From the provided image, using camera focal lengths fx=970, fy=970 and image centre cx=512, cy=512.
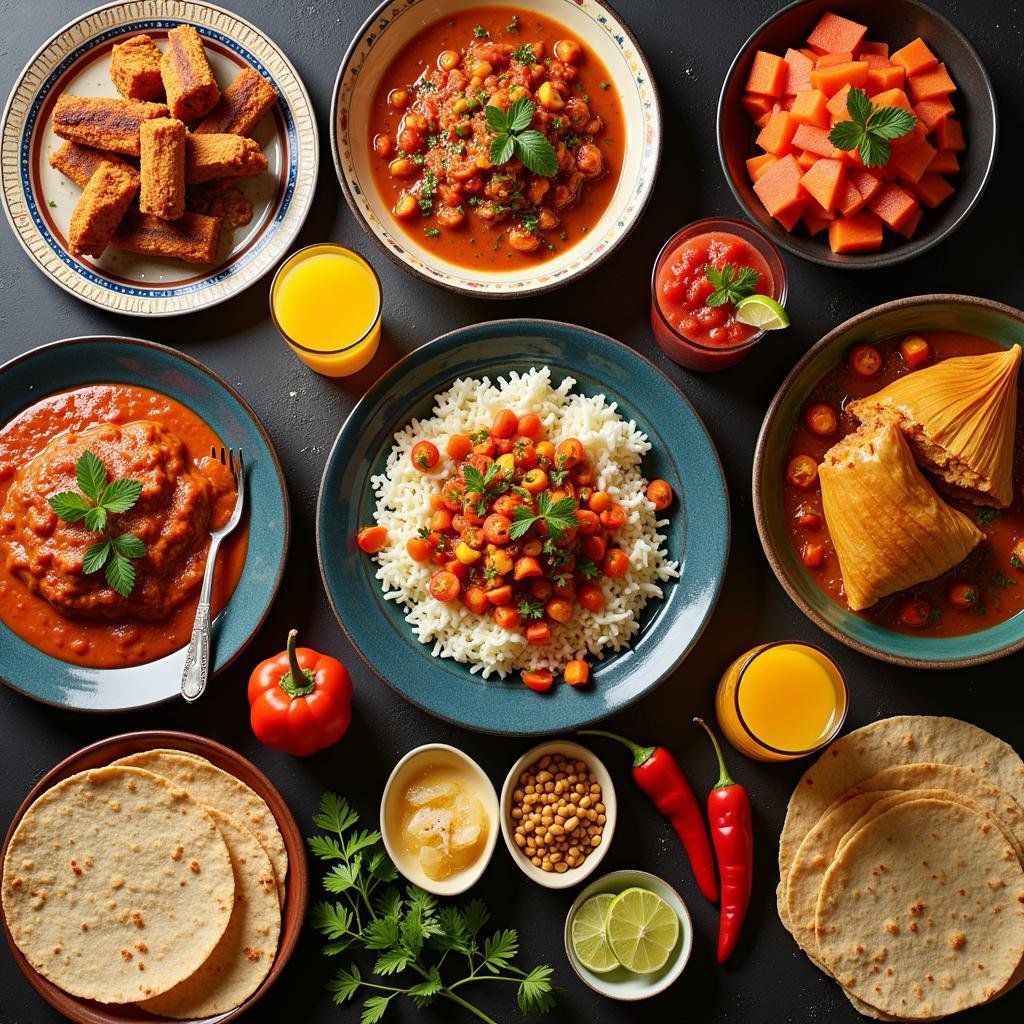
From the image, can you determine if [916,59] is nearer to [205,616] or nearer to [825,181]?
[825,181]

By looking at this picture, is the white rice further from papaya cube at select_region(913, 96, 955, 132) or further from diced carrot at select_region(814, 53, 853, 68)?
papaya cube at select_region(913, 96, 955, 132)

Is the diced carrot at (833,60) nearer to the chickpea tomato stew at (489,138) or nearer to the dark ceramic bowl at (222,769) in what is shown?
the chickpea tomato stew at (489,138)

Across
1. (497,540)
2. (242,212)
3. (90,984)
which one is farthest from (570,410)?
(90,984)

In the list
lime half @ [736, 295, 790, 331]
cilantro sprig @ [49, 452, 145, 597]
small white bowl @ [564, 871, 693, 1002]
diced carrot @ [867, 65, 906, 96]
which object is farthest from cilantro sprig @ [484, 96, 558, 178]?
small white bowl @ [564, 871, 693, 1002]

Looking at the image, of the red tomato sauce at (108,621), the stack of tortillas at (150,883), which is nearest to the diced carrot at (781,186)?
the red tomato sauce at (108,621)

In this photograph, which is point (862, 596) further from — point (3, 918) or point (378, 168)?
point (3, 918)
